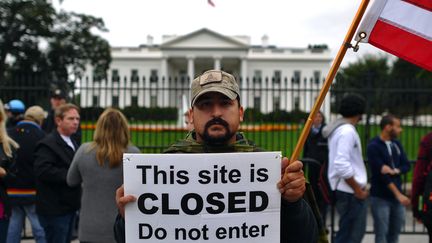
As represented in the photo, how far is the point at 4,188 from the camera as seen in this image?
15.1ft

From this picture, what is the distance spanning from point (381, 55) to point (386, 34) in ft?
279

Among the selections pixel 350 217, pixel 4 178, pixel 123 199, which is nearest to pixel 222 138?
pixel 123 199

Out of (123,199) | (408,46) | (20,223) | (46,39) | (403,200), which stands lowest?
(20,223)

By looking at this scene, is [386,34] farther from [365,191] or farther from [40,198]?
[40,198]

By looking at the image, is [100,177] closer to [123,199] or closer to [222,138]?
[123,199]

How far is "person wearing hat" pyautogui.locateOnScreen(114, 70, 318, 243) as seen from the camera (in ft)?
6.90

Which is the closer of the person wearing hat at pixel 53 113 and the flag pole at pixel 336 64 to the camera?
the flag pole at pixel 336 64

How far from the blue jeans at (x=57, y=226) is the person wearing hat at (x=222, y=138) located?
9.18 ft

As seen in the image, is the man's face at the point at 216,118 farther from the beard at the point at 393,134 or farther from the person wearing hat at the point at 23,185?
the beard at the point at 393,134

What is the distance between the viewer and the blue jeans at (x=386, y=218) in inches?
216

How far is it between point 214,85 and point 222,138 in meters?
0.22

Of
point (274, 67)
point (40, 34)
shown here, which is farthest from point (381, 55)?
point (40, 34)

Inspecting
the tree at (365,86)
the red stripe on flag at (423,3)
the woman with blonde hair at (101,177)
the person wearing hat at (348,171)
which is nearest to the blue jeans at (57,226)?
the woman with blonde hair at (101,177)

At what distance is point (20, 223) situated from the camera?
5.21m
